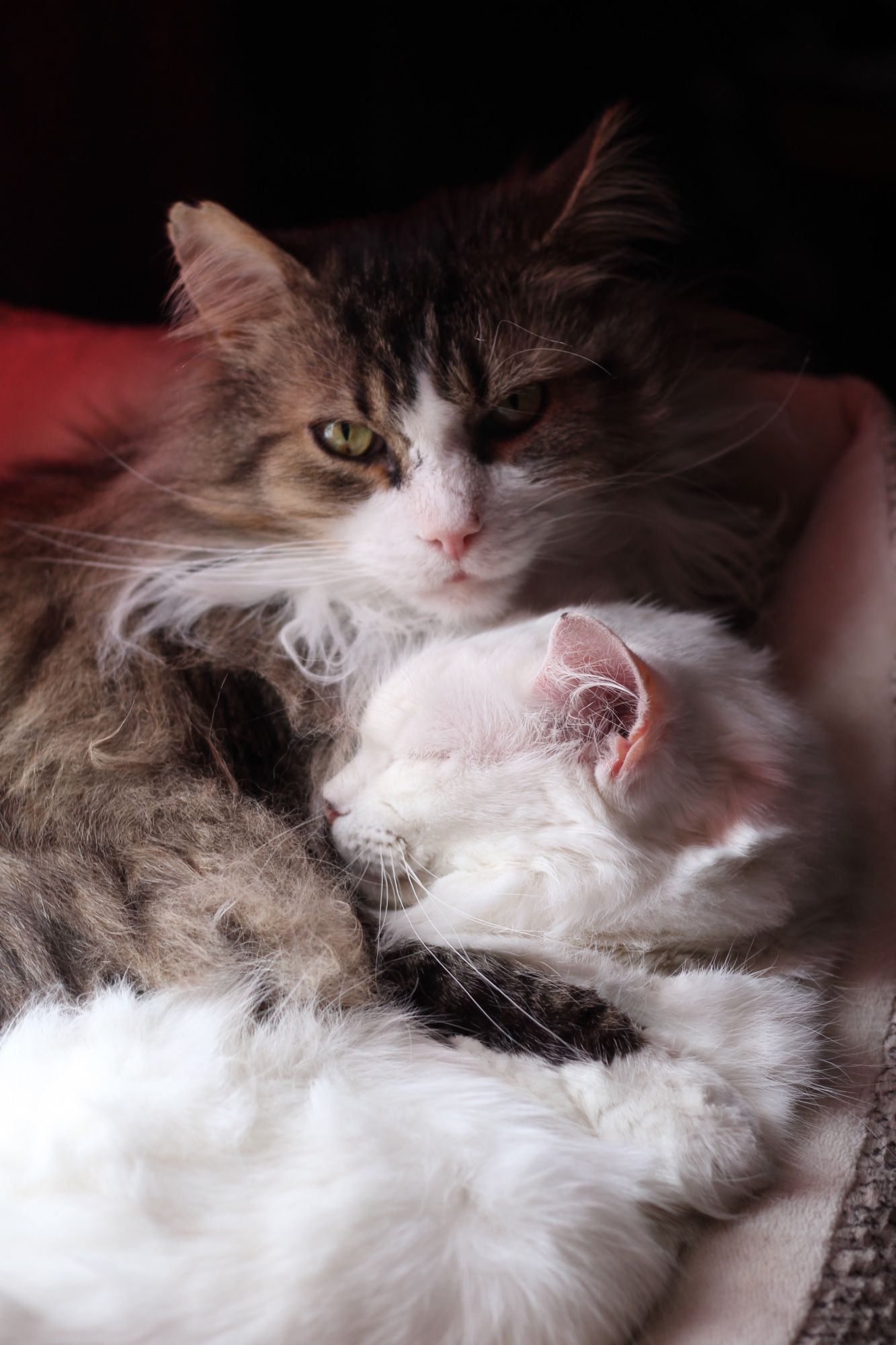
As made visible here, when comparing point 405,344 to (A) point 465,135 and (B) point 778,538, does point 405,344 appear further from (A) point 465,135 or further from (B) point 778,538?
(A) point 465,135

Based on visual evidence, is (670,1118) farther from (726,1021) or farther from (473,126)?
(473,126)

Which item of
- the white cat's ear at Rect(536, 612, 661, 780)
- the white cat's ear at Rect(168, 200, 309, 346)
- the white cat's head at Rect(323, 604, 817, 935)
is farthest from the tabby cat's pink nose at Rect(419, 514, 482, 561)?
the white cat's ear at Rect(168, 200, 309, 346)

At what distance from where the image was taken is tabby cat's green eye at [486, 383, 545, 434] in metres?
1.23

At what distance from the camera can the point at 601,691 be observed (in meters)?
1.00

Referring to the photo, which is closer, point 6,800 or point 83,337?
point 6,800

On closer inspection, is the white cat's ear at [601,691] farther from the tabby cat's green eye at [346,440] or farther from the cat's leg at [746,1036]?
the tabby cat's green eye at [346,440]

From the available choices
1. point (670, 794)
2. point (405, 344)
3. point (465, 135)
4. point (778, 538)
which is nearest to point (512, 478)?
point (405, 344)

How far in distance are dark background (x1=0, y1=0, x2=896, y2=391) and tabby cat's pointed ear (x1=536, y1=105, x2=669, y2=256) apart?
0.65 metres

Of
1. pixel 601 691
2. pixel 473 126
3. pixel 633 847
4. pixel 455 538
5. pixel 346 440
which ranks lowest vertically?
pixel 633 847

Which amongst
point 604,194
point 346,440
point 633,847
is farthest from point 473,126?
point 633,847

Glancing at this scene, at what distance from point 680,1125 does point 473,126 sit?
1.98 m

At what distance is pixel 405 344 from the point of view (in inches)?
47.9

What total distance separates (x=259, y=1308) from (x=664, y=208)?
4.35 ft

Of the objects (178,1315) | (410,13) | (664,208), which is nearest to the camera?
(178,1315)
